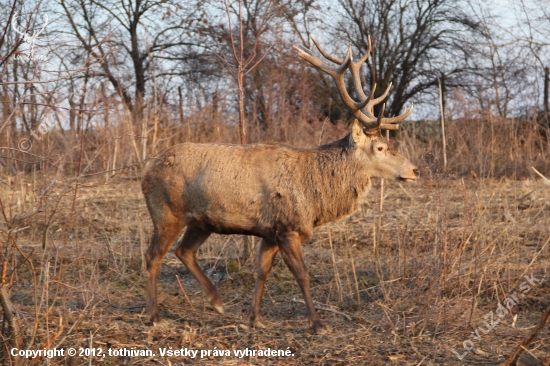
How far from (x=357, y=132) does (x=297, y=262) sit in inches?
58.2

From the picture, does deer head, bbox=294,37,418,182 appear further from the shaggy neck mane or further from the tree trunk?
the tree trunk

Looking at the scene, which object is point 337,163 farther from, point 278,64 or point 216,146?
point 278,64

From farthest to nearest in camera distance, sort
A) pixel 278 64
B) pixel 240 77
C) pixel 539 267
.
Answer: pixel 278 64 < pixel 240 77 < pixel 539 267

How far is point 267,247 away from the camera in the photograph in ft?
20.5

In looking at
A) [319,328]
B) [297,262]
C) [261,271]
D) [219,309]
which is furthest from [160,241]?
[319,328]

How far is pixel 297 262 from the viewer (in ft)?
19.0

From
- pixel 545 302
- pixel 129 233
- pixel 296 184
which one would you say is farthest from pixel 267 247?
pixel 129 233

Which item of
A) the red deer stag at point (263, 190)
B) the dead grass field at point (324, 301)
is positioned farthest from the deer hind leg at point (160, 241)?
the dead grass field at point (324, 301)

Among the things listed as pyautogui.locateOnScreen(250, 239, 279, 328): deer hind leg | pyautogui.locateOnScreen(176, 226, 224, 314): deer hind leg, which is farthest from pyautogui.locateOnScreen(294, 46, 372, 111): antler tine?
pyautogui.locateOnScreen(176, 226, 224, 314): deer hind leg

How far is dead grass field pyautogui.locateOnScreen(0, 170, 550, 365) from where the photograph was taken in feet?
15.9

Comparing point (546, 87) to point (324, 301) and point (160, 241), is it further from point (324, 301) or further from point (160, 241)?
point (160, 241)

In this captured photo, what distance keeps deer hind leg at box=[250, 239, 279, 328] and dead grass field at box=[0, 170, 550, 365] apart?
118mm

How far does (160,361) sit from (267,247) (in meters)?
1.75

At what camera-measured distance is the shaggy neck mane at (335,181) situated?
6.15 metres
